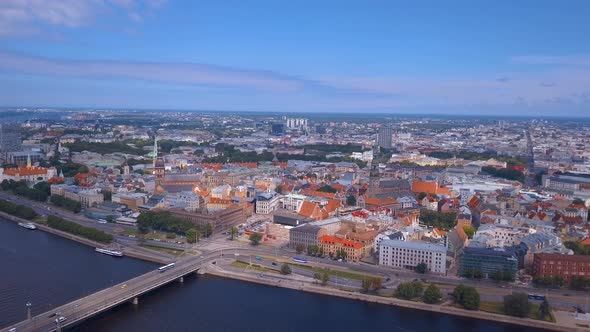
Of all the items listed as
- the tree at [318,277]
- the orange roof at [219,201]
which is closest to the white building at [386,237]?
the tree at [318,277]

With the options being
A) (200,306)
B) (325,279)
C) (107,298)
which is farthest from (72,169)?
(325,279)

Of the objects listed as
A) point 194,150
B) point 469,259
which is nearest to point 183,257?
point 469,259

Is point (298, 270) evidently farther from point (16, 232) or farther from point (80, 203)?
point (80, 203)

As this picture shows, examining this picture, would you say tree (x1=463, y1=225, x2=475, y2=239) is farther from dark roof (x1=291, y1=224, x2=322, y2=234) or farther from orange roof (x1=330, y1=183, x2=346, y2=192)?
orange roof (x1=330, y1=183, x2=346, y2=192)

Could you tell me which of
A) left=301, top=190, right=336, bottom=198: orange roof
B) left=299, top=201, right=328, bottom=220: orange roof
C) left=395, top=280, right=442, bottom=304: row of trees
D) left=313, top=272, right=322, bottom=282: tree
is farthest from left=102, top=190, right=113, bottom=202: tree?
left=395, top=280, right=442, bottom=304: row of trees

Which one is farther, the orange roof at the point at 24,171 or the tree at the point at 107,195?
the orange roof at the point at 24,171

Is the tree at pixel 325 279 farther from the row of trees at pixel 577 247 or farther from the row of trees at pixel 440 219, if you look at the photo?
the row of trees at pixel 577 247
